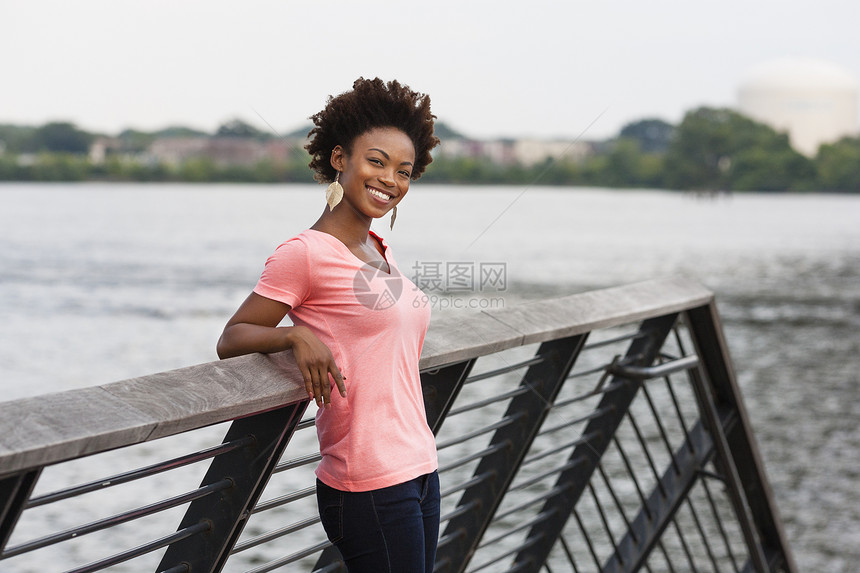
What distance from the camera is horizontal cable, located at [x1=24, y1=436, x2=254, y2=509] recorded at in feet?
4.48

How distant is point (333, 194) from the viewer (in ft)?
6.05

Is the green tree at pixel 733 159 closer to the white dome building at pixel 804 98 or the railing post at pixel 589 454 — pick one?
the white dome building at pixel 804 98

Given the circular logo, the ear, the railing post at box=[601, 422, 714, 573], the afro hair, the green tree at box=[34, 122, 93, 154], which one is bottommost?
the railing post at box=[601, 422, 714, 573]

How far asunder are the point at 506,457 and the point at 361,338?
894 millimetres

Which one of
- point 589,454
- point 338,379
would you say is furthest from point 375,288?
point 589,454

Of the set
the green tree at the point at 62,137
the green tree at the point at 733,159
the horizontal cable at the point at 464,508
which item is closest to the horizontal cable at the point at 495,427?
the horizontal cable at the point at 464,508

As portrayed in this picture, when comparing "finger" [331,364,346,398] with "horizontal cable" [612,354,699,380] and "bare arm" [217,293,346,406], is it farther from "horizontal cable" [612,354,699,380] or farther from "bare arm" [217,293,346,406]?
"horizontal cable" [612,354,699,380]

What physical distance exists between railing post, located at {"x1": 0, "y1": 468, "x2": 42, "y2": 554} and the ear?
2.87 ft

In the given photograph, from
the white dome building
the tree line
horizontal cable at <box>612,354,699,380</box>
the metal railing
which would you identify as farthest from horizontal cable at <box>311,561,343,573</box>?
the white dome building

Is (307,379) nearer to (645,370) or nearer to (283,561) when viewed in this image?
(283,561)

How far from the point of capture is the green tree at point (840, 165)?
108m

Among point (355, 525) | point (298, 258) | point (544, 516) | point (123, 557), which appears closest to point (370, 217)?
point (298, 258)

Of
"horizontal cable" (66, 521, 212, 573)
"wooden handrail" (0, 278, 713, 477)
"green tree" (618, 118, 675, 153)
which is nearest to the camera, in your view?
"wooden handrail" (0, 278, 713, 477)

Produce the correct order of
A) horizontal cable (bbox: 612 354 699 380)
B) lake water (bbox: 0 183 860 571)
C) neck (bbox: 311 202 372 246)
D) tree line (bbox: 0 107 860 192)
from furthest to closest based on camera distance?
tree line (bbox: 0 107 860 192) → lake water (bbox: 0 183 860 571) → horizontal cable (bbox: 612 354 699 380) → neck (bbox: 311 202 372 246)
